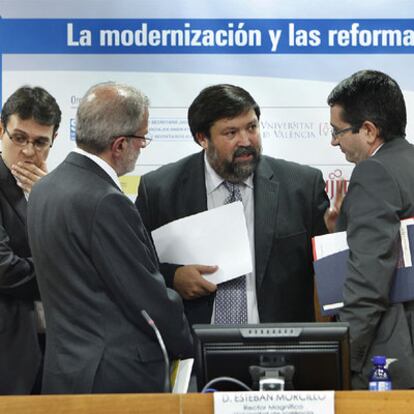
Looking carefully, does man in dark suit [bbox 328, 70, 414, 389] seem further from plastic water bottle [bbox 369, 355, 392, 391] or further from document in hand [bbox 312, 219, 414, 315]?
plastic water bottle [bbox 369, 355, 392, 391]

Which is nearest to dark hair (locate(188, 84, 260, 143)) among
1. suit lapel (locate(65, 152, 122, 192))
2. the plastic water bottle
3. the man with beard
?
the man with beard

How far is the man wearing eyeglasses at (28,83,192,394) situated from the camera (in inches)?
126

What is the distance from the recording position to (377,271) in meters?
3.43

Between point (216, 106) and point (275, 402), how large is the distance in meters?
2.03

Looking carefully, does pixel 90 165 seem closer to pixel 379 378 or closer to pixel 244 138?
pixel 244 138

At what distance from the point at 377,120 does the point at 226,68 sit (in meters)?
1.22

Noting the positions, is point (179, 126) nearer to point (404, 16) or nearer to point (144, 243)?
point (404, 16)

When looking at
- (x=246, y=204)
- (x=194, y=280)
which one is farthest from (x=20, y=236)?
(x=246, y=204)

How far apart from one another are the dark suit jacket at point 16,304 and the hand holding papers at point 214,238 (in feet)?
1.87

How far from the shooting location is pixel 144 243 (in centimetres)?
330

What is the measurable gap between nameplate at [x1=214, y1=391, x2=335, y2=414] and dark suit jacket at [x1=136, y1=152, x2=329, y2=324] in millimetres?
1573

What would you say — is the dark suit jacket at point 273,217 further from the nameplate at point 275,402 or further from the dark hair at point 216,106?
the nameplate at point 275,402

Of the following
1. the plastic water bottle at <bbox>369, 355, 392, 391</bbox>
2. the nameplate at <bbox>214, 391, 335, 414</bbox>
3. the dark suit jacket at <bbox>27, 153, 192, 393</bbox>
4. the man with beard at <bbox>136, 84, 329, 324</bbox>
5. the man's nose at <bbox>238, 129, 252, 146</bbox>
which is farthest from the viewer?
the man's nose at <bbox>238, 129, 252, 146</bbox>

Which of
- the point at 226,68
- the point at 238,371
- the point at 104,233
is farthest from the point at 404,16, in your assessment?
the point at 238,371
